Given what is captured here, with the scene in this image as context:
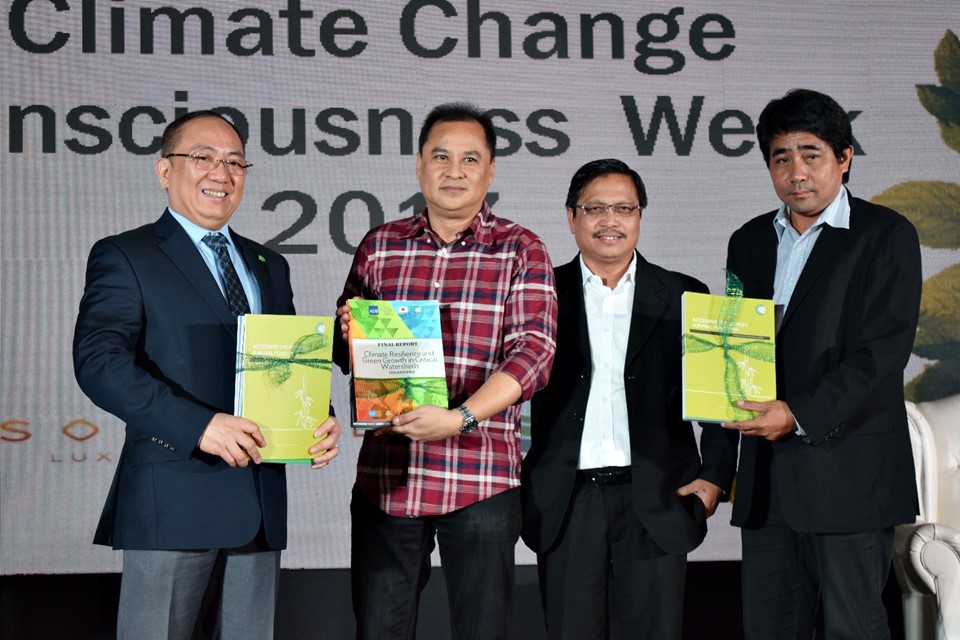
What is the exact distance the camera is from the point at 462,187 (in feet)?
7.72

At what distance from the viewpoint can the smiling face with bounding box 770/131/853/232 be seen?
2.55 m

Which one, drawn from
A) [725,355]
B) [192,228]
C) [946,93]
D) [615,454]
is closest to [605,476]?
[615,454]

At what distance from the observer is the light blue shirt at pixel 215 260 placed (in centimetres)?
224

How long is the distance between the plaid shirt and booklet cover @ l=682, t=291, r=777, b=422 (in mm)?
358

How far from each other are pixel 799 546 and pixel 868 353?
1.80 feet

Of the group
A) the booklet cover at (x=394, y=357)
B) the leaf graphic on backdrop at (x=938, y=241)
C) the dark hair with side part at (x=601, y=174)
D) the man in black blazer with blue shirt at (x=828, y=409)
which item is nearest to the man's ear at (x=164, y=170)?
the booklet cover at (x=394, y=357)

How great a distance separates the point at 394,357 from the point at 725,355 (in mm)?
Answer: 838

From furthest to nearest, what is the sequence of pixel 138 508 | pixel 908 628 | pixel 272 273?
pixel 908 628, pixel 272 273, pixel 138 508

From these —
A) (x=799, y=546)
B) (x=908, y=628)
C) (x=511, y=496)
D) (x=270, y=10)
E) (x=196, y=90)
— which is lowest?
(x=908, y=628)

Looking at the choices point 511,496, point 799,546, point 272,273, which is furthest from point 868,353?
point 272,273

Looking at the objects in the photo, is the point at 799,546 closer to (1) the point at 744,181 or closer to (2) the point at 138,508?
(2) the point at 138,508

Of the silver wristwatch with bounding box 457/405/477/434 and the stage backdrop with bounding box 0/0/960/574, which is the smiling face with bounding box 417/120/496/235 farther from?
the stage backdrop with bounding box 0/0/960/574

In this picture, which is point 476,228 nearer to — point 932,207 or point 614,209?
point 614,209

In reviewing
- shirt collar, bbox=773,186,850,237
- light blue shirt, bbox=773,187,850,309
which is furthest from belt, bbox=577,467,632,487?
shirt collar, bbox=773,186,850,237
